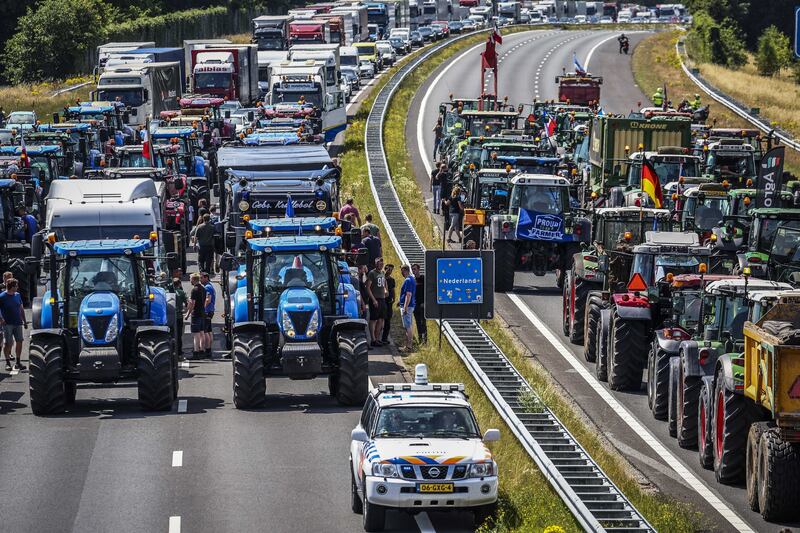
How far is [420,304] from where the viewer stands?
3212 centimetres

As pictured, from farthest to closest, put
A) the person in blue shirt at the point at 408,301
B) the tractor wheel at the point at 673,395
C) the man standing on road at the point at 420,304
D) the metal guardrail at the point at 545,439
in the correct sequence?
the man standing on road at the point at 420,304
the person in blue shirt at the point at 408,301
the tractor wheel at the point at 673,395
the metal guardrail at the point at 545,439

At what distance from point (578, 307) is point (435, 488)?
47.4 ft

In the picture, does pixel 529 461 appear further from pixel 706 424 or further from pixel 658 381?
pixel 658 381

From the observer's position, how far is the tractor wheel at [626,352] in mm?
27375

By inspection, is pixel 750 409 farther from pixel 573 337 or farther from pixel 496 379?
Result: pixel 573 337

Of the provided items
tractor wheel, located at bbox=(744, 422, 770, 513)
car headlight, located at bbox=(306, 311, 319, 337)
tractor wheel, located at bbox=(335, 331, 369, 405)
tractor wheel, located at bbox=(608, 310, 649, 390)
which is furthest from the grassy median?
car headlight, located at bbox=(306, 311, 319, 337)

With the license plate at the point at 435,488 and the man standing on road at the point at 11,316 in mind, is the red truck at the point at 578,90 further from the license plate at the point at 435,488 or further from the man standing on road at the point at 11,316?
the license plate at the point at 435,488

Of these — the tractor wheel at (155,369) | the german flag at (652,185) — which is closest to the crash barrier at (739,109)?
the german flag at (652,185)

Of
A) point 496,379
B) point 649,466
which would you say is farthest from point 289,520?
point 496,379

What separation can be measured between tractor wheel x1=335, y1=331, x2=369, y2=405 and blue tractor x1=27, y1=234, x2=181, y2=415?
2623mm

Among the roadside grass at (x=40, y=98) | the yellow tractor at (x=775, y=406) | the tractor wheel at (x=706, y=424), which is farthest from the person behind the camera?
the roadside grass at (x=40, y=98)

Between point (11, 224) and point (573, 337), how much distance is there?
529 inches

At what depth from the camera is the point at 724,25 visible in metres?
119

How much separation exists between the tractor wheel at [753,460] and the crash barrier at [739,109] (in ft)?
103
